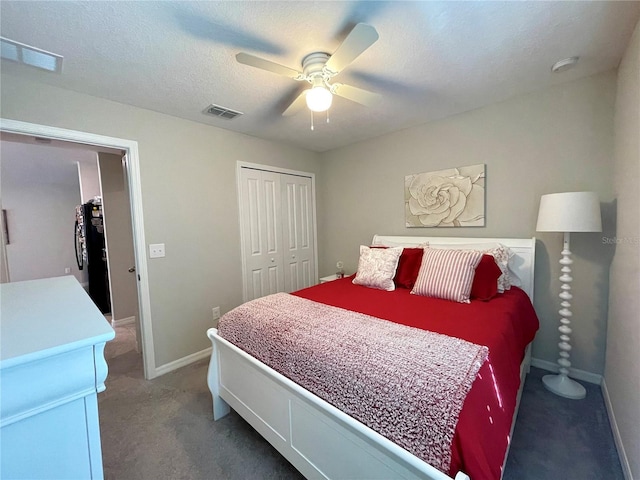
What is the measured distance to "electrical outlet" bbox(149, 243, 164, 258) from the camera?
7.88 ft

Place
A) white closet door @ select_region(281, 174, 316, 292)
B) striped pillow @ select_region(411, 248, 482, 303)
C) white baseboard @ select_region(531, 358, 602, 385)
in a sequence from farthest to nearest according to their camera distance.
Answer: white closet door @ select_region(281, 174, 316, 292)
white baseboard @ select_region(531, 358, 602, 385)
striped pillow @ select_region(411, 248, 482, 303)

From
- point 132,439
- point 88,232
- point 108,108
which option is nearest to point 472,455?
point 132,439

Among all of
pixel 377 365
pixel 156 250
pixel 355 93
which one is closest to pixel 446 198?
pixel 355 93

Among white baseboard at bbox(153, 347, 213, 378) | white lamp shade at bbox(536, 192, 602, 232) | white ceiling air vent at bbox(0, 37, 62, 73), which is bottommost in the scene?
white baseboard at bbox(153, 347, 213, 378)

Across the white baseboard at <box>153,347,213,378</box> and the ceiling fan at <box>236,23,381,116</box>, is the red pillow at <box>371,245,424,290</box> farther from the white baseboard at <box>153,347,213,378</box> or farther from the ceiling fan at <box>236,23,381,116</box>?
the white baseboard at <box>153,347,213,378</box>

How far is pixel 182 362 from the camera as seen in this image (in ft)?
8.57

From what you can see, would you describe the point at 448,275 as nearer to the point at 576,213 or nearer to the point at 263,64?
the point at 576,213

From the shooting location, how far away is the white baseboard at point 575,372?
211cm

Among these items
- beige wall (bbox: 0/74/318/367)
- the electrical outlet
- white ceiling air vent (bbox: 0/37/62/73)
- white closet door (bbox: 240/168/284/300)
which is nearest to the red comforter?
white closet door (bbox: 240/168/284/300)

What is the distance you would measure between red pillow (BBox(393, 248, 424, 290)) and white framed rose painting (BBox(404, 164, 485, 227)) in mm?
516

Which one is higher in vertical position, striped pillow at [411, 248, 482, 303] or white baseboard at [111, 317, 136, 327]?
striped pillow at [411, 248, 482, 303]

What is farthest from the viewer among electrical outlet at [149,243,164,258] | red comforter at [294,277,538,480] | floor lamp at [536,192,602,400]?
electrical outlet at [149,243,164,258]

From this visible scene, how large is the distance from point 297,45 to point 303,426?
2.07m

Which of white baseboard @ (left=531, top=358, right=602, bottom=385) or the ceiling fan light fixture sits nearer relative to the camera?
the ceiling fan light fixture
